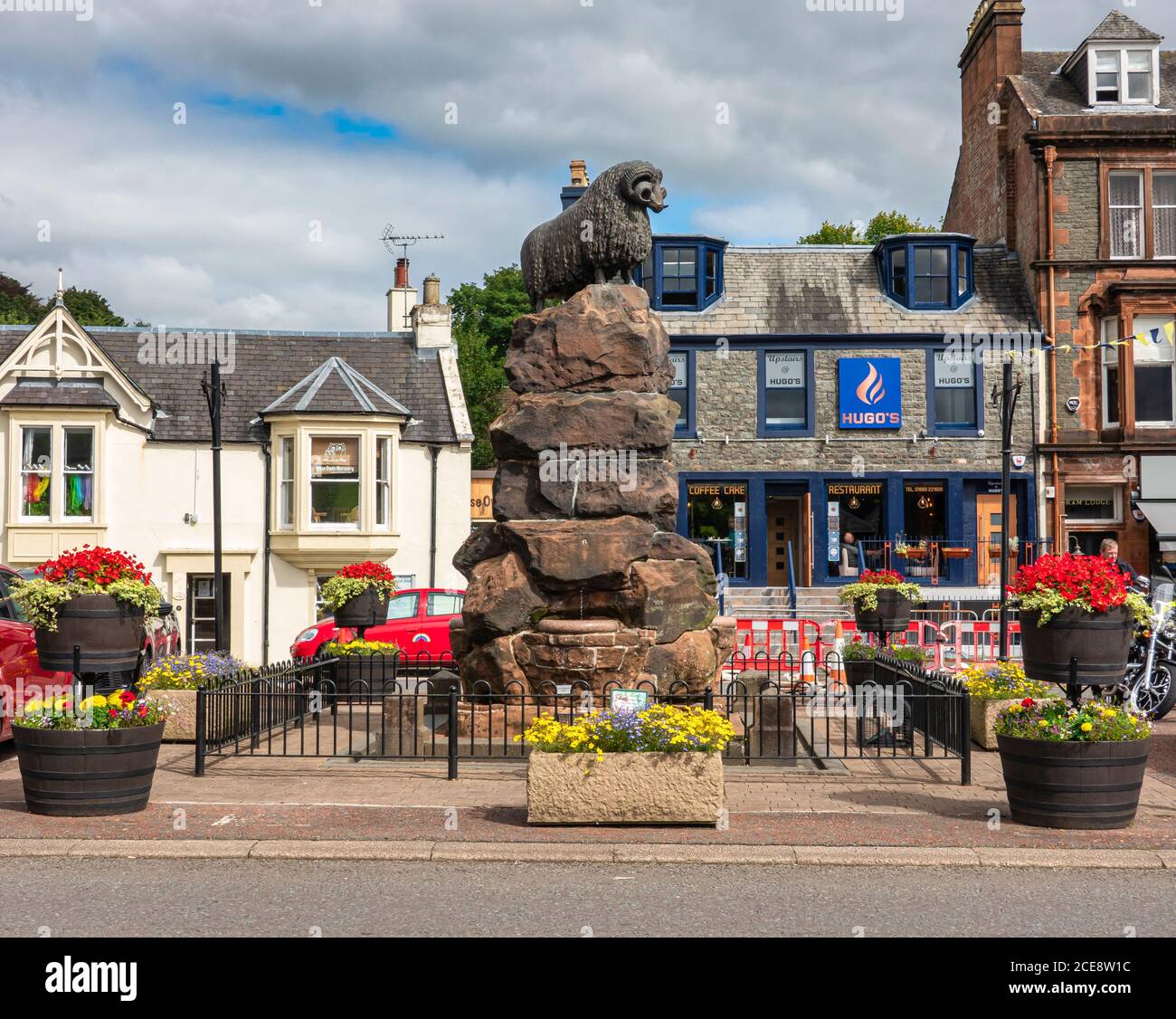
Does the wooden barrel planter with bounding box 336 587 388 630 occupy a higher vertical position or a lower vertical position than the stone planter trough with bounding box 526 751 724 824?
higher

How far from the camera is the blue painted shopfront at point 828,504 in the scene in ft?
95.8

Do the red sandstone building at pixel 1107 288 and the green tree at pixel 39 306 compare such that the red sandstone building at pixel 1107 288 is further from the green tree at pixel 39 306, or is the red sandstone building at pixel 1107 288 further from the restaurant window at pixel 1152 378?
the green tree at pixel 39 306

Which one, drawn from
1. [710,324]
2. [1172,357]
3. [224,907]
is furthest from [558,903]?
[1172,357]

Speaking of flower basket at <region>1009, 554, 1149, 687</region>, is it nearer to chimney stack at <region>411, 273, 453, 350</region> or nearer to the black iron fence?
the black iron fence

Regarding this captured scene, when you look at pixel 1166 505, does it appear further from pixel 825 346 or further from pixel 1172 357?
pixel 825 346

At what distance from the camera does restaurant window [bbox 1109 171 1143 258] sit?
29.2m

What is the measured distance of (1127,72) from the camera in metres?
29.5

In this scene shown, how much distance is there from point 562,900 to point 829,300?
83.9 feet

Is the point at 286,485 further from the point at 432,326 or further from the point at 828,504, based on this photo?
the point at 828,504

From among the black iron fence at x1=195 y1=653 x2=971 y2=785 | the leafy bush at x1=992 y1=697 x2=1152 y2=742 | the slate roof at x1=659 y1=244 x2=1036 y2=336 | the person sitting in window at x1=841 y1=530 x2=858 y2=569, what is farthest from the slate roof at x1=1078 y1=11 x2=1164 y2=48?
the leafy bush at x1=992 y1=697 x2=1152 y2=742

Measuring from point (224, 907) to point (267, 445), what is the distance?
20368mm

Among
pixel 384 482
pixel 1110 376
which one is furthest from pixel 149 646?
pixel 1110 376

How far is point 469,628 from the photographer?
1238 centimetres

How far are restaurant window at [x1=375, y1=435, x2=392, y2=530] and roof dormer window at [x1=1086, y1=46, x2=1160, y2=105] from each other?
19.1 m
